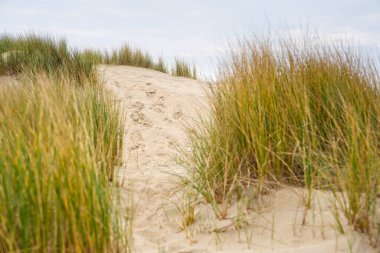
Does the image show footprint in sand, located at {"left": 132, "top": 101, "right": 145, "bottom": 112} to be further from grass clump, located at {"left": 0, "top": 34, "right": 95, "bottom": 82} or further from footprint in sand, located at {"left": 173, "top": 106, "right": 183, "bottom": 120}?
grass clump, located at {"left": 0, "top": 34, "right": 95, "bottom": 82}

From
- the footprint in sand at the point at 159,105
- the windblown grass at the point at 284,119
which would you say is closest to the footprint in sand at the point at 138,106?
the footprint in sand at the point at 159,105

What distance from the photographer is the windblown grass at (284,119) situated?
8.70ft

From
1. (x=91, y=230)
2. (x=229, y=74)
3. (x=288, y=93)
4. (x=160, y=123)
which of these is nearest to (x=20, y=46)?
(x=160, y=123)

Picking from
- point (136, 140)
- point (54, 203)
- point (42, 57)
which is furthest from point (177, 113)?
point (54, 203)

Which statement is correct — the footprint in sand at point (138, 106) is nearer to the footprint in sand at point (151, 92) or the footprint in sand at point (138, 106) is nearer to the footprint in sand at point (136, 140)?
the footprint in sand at point (151, 92)

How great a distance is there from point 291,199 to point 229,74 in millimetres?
1275

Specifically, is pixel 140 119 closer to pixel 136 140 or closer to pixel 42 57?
pixel 136 140

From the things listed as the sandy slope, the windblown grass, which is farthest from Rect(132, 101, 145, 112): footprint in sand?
the windblown grass

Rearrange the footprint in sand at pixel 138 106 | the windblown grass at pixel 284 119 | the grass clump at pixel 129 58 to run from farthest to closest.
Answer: the grass clump at pixel 129 58
the footprint in sand at pixel 138 106
the windblown grass at pixel 284 119

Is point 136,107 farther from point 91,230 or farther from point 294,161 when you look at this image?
point 91,230

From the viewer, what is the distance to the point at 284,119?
277cm

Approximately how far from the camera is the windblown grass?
2652 mm

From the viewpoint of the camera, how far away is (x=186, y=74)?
10.5 meters

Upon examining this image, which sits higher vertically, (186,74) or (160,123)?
(186,74)
